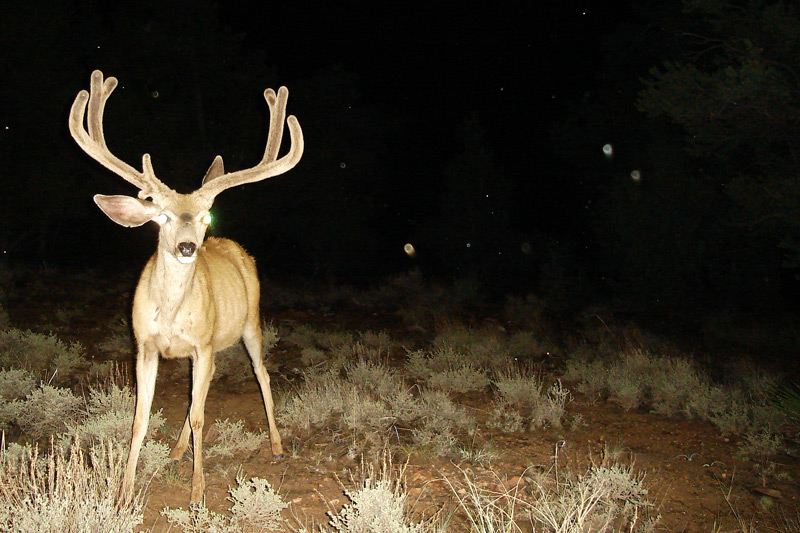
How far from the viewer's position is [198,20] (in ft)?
57.4

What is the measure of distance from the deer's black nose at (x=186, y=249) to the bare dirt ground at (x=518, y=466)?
5.43ft

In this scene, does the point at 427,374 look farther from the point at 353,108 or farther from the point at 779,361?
the point at 353,108

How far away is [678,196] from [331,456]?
15.5 meters

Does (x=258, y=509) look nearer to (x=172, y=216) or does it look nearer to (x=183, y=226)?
(x=183, y=226)

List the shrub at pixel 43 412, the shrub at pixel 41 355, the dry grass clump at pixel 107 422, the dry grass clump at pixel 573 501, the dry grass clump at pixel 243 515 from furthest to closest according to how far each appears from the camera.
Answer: the shrub at pixel 41 355 < the shrub at pixel 43 412 < the dry grass clump at pixel 107 422 < the dry grass clump at pixel 573 501 < the dry grass clump at pixel 243 515

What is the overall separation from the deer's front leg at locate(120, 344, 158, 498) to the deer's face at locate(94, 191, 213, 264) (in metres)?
0.78

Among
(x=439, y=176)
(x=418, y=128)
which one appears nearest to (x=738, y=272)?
(x=439, y=176)

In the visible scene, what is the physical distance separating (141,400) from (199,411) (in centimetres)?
41

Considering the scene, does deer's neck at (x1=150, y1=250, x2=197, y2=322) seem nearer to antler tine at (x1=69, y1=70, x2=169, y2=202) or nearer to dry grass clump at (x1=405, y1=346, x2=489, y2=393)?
antler tine at (x1=69, y1=70, x2=169, y2=202)

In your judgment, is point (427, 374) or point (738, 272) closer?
point (427, 374)

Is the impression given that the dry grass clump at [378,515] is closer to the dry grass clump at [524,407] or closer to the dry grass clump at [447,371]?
the dry grass clump at [524,407]

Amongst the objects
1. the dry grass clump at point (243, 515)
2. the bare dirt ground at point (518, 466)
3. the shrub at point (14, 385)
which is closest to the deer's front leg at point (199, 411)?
the bare dirt ground at point (518, 466)

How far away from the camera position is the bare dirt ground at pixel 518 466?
3.92 meters

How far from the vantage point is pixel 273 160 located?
4660 millimetres
